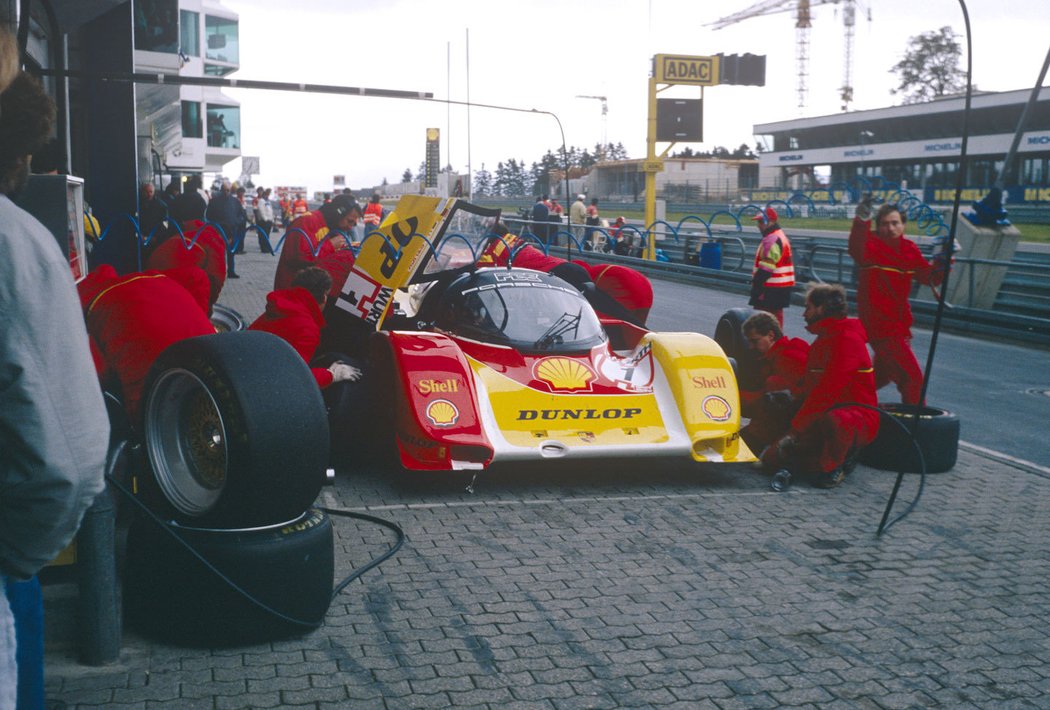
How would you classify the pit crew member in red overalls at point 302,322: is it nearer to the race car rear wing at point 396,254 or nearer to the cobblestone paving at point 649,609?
the cobblestone paving at point 649,609

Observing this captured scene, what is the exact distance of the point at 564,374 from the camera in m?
6.87

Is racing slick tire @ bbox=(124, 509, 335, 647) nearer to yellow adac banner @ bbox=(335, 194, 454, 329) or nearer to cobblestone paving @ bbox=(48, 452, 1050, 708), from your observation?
cobblestone paving @ bbox=(48, 452, 1050, 708)

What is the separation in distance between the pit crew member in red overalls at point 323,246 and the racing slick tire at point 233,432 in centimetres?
404

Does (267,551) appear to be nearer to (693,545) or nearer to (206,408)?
(206,408)

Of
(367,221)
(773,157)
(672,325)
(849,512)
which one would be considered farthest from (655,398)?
(773,157)

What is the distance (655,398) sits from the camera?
688cm

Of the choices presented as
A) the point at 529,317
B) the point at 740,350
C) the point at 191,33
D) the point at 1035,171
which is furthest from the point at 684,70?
the point at 191,33

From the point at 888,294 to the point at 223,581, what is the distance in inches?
249

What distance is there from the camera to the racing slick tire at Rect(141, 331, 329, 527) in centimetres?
404

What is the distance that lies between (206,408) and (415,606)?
1.23 meters

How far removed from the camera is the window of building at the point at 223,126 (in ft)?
221

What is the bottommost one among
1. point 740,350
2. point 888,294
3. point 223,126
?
point 740,350

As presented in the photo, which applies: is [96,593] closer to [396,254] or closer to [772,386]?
[396,254]

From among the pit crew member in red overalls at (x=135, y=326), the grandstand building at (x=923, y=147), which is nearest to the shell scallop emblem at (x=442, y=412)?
the pit crew member in red overalls at (x=135, y=326)
